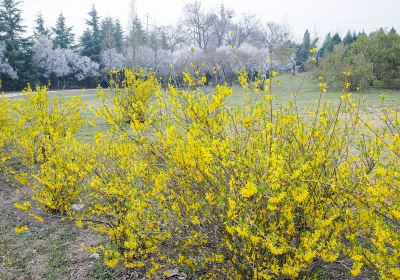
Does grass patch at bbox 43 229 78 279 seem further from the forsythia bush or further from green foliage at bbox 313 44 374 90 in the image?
green foliage at bbox 313 44 374 90

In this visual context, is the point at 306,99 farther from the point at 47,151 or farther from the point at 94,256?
the point at 94,256

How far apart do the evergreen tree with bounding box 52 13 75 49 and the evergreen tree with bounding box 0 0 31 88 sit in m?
4.98

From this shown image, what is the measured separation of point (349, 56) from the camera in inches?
877

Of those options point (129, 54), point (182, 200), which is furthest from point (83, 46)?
point (182, 200)

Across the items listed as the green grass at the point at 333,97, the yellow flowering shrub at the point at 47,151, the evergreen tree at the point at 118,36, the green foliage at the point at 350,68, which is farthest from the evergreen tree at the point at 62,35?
the yellow flowering shrub at the point at 47,151

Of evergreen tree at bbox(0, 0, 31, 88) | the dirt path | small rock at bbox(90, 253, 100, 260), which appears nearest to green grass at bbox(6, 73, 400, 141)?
the dirt path

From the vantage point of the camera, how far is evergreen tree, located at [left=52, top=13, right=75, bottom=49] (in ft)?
108

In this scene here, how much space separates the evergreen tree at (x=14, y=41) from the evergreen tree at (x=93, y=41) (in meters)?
6.13

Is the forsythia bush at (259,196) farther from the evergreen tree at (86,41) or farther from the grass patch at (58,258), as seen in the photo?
the evergreen tree at (86,41)

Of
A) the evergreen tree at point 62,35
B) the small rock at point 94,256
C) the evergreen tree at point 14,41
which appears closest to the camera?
the small rock at point 94,256

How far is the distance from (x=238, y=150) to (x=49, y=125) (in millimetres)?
5608

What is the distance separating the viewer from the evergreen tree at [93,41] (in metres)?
33.3

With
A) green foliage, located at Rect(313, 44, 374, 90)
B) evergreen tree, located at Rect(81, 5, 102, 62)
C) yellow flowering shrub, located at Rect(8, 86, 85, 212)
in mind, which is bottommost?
yellow flowering shrub, located at Rect(8, 86, 85, 212)

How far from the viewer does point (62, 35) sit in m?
33.7
